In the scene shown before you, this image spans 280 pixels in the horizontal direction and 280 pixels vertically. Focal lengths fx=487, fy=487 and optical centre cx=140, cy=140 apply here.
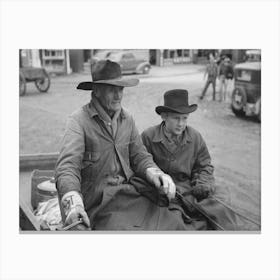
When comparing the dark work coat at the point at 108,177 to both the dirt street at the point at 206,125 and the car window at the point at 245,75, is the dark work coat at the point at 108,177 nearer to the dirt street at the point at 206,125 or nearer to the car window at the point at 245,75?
the dirt street at the point at 206,125

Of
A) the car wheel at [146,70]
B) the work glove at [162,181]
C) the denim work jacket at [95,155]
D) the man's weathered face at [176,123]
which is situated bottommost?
the work glove at [162,181]

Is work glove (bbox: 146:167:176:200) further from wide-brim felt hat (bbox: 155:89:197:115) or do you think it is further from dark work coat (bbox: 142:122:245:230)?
wide-brim felt hat (bbox: 155:89:197:115)

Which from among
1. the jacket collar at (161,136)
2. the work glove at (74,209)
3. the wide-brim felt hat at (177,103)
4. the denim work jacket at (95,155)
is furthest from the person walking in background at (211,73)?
the work glove at (74,209)

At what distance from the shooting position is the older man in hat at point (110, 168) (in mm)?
3070

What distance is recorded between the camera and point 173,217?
313 cm

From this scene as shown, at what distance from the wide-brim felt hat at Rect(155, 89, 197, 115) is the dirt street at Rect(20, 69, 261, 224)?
0.41 feet

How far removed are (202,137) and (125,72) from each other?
723 millimetres

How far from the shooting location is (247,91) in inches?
148

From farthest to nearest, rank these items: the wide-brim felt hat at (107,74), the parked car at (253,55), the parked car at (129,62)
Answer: the parked car at (253,55) → the parked car at (129,62) → the wide-brim felt hat at (107,74)

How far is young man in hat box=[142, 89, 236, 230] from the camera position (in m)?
3.28

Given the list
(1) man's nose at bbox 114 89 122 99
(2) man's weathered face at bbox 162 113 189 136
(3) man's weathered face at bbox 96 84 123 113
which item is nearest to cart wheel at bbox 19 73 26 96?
(3) man's weathered face at bbox 96 84 123 113

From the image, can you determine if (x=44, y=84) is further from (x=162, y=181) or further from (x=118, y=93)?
(x=162, y=181)
